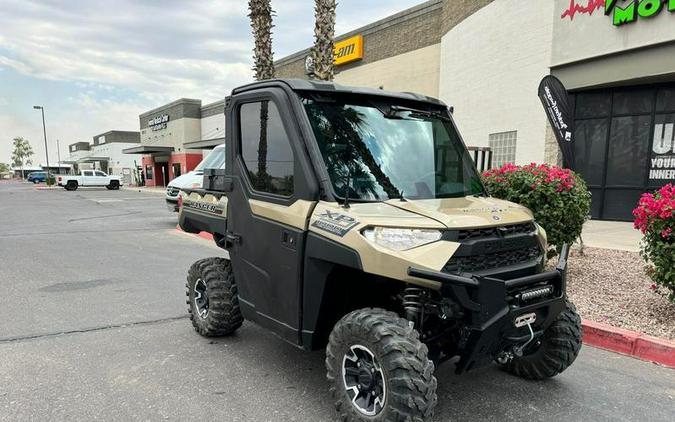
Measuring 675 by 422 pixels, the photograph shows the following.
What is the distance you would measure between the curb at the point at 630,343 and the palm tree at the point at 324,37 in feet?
24.3

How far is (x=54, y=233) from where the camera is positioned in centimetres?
1184

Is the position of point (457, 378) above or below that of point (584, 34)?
below

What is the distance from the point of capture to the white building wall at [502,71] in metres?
13.1

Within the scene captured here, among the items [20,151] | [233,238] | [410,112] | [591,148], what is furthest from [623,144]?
[20,151]

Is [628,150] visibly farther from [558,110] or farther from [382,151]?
[382,151]

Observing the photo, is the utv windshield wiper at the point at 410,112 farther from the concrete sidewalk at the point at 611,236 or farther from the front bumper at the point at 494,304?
the concrete sidewalk at the point at 611,236

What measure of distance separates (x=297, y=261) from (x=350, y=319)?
58 centimetres

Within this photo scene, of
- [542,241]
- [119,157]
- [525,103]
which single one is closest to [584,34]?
[525,103]

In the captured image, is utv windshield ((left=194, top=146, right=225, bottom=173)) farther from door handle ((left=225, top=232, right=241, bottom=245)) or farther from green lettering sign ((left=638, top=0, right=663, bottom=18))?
green lettering sign ((left=638, top=0, right=663, bottom=18))

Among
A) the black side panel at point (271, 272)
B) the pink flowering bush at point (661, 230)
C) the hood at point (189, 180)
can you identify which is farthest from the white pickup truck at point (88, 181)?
the pink flowering bush at point (661, 230)

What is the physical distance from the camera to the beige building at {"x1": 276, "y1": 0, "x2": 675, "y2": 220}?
11039 millimetres

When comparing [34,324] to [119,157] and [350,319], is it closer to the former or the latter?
[350,319]

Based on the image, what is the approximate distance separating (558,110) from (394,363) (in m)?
12.0

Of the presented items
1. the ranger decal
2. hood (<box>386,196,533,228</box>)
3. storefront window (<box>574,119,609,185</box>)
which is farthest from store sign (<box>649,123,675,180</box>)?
the ranger decal
